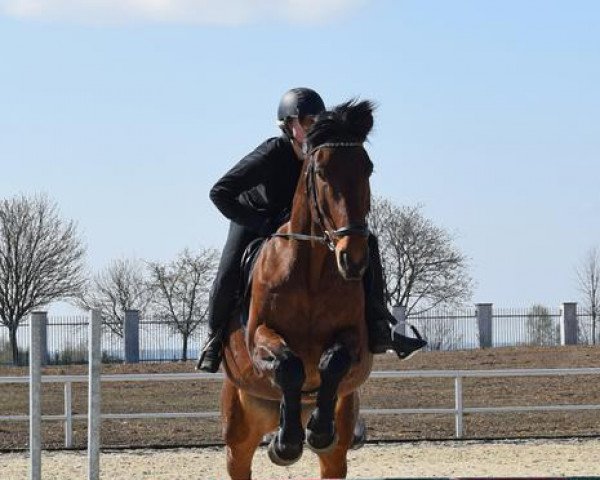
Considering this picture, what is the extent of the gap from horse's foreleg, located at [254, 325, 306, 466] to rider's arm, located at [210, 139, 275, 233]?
975 mm

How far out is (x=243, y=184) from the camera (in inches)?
362

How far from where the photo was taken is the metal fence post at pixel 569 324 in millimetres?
40438

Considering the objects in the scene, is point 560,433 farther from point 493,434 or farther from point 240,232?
point 240,232

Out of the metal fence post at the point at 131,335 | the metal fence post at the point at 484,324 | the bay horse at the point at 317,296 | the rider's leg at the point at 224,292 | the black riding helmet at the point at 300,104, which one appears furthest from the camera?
the metal fence post at the point at 484,324

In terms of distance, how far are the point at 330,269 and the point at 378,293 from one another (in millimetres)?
816

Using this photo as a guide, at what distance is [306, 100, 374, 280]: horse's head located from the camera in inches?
307

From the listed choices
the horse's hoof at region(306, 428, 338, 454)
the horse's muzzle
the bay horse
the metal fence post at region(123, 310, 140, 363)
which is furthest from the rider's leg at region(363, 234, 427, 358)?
the metal fence post at region(123, 310, 140, 363)

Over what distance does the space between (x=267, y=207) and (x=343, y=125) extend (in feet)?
4.67

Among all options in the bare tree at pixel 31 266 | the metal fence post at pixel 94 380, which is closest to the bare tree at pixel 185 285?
the bare tree at pixel 31 266

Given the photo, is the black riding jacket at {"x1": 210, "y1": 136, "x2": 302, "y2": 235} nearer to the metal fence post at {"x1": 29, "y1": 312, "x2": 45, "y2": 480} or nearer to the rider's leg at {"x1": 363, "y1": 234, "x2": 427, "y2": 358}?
the rider's leg at {"x1": 363, "y1": 234, "x2": 427, "y2": 358}

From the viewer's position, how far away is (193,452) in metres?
17.3

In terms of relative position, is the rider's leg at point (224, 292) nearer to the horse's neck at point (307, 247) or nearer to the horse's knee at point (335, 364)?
the horse's neck at point (307, 247)

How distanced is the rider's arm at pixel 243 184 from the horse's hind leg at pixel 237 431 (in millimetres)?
1215

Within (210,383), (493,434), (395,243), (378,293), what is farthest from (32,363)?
(395,243)
